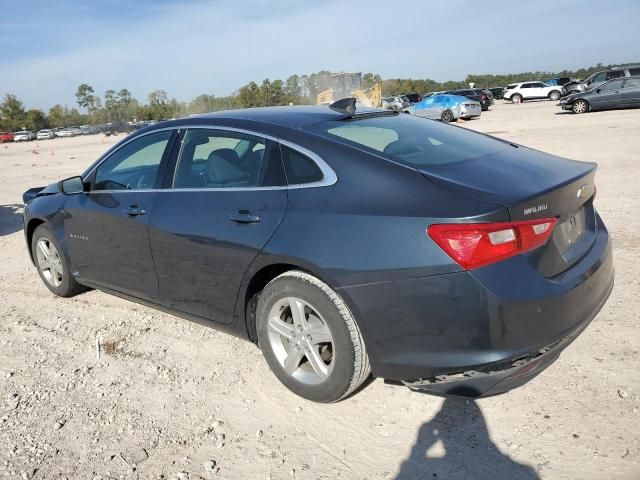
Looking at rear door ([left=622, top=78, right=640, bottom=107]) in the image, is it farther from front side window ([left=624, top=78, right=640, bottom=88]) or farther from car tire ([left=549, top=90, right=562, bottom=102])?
car tire ([left=549, top=90, right=562, bottom=102])

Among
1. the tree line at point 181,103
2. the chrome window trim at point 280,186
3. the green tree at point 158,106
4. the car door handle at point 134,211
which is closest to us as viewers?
the chrome window trim at point 280,186

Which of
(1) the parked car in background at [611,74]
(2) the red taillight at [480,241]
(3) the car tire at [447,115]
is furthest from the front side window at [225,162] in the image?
(3) the car tire at [447,115]

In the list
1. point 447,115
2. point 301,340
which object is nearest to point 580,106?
point 447,115

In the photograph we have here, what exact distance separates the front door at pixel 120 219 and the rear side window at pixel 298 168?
3.77 feet

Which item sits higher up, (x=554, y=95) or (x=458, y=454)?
(x=458, y=454)

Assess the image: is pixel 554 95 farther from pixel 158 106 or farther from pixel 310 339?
pixel 158 106

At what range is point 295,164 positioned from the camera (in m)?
3.04

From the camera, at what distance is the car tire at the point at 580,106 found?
24100 millimetres

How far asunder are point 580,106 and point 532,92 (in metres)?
21.6

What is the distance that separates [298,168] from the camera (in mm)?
3016

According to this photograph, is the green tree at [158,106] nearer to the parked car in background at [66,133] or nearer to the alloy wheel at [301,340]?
the parked car in background at [66,133]

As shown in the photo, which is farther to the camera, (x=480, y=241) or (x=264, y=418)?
(x=264, y=418)

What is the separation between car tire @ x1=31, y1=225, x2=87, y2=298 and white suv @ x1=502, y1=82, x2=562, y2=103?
143ft

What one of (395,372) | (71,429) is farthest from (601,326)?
(71,429)
